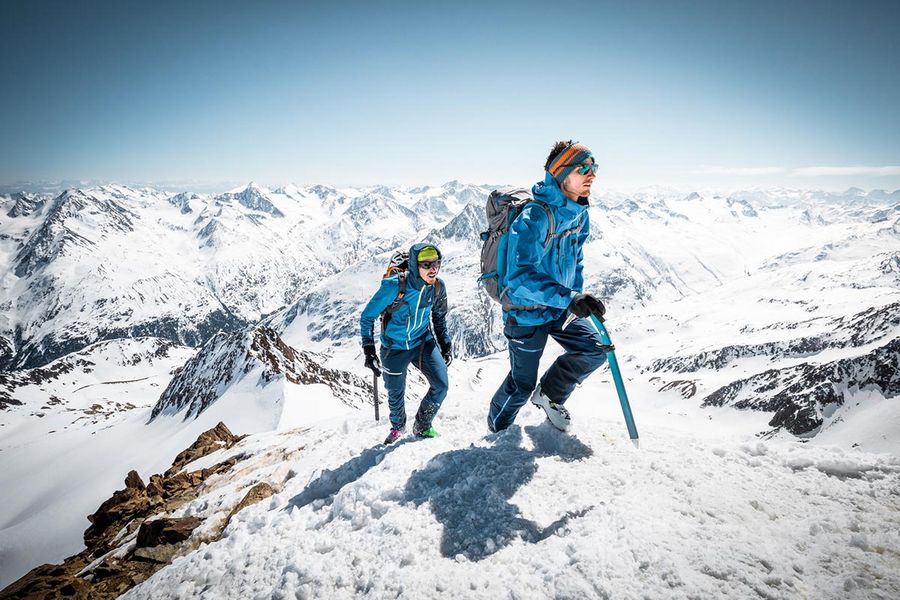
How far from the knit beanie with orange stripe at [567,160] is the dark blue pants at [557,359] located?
6.69 ft

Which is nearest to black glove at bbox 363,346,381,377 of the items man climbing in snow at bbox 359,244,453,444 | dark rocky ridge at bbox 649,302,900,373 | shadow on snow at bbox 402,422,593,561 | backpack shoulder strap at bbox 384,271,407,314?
man climbing in snow at bbox 359,244,453,444

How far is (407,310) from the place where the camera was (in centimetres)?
746

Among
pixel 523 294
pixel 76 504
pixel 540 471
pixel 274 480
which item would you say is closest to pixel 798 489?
pixel 540 471

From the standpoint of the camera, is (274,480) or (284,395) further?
(284,395)

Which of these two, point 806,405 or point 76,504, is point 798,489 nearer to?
point 76,504

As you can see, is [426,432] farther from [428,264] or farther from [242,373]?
[242,373]

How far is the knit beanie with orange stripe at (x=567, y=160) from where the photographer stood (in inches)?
211

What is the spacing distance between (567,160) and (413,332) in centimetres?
410

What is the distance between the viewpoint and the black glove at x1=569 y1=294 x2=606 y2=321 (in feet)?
17.3

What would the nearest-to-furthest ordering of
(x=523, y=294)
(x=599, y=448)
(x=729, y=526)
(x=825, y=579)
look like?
(x=825, y=579)
(x=729, y=526)
(x=523, y=294)
(x=599, y=448)

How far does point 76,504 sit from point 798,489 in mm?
35182

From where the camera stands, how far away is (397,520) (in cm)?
455

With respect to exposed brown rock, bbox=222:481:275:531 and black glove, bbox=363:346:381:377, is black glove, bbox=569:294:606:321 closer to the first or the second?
black glove, bbox=363:346:381:377

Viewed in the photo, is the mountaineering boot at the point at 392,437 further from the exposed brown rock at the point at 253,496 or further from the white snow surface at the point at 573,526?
the exposed brown rock at the point at 253,496
